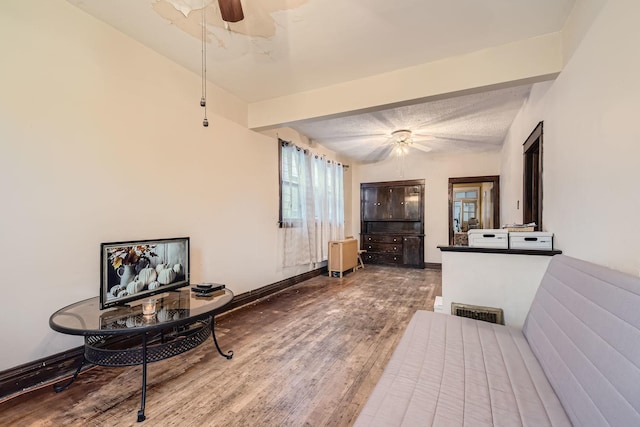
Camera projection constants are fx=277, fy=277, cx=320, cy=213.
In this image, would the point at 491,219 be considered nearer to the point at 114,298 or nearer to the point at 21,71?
the point at 114,298

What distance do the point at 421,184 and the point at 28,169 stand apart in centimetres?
615

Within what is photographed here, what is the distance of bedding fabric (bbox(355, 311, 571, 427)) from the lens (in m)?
1.00

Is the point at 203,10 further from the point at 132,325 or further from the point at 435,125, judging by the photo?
the point at 435,125

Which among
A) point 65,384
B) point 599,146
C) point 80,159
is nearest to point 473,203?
point 599,146

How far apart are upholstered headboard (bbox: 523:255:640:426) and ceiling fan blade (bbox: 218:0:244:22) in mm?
2065

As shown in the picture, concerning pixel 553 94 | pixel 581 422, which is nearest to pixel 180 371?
pixel 581 422

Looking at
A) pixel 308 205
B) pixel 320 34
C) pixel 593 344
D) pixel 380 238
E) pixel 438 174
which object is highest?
pixel 320 34

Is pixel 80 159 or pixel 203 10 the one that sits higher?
pixel 203 10

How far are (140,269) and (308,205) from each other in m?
3.00

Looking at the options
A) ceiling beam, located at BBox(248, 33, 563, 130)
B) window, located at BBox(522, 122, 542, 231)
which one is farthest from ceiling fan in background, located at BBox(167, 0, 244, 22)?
window, located at BBox(522, 122, 542, 231)

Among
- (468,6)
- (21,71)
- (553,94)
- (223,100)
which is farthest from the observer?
(223,100)

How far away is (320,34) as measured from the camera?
221 centimetres

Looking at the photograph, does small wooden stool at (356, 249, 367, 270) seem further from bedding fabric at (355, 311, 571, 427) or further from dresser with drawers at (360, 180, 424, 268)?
bedding fabric at (355, 311, 571, 427)

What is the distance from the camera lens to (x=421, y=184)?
6.28 metres
